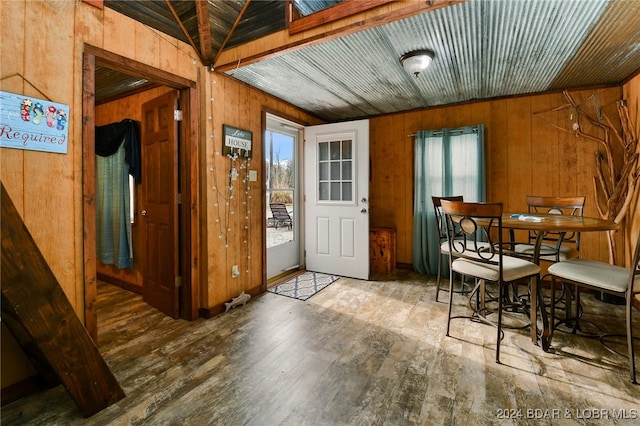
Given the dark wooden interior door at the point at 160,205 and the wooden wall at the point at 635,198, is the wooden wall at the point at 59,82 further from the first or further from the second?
the wooden wall at the point at 635,198

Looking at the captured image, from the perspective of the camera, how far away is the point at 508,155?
370cm

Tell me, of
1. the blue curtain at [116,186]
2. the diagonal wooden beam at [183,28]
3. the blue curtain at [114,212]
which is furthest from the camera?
the blue curtain at [114,212]

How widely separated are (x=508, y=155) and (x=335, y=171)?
2.22 metres

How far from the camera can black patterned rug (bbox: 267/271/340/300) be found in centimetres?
332

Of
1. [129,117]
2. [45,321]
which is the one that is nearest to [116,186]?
[129,117]

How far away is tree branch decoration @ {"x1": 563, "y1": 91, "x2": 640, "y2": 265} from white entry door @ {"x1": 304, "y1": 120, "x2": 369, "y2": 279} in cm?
245

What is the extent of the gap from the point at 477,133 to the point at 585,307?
2207 millimetres

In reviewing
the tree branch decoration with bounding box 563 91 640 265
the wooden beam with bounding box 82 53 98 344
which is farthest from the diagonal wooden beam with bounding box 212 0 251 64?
the tree branch decoration with bounding box 563 91 640 265

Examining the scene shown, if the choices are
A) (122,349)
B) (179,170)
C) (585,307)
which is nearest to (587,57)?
(585,307)

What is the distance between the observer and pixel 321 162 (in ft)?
13.5

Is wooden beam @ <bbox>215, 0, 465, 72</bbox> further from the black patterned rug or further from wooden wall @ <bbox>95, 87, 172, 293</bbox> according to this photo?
the black patterned rug

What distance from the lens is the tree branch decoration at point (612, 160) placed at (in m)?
2.96

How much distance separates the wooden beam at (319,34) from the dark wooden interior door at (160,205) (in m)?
0.68

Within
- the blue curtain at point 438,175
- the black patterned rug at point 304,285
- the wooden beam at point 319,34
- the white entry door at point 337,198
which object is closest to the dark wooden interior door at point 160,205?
the wooden beam at point 319,34
